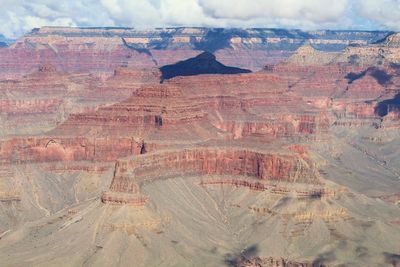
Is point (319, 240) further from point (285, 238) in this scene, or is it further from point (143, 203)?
point (143, 203)

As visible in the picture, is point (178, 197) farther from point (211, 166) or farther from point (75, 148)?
point (75, 148)

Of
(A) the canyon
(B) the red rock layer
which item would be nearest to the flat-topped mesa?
(A) the canyon

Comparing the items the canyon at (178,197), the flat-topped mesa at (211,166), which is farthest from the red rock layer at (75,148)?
the flat-topped mesa at (211,166)

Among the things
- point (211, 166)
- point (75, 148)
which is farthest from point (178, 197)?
point (75, 148)

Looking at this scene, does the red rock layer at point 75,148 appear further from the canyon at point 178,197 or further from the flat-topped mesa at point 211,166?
the flat-topped mesa at point 211,166

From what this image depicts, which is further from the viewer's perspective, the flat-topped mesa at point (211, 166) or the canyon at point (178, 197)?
the flat-topped mesa at point (211, 166)

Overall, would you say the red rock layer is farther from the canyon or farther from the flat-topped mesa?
the flat-topped mesa

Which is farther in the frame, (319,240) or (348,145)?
(348,145)

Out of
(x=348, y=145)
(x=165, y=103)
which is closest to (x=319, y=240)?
(x=165, y=103)
